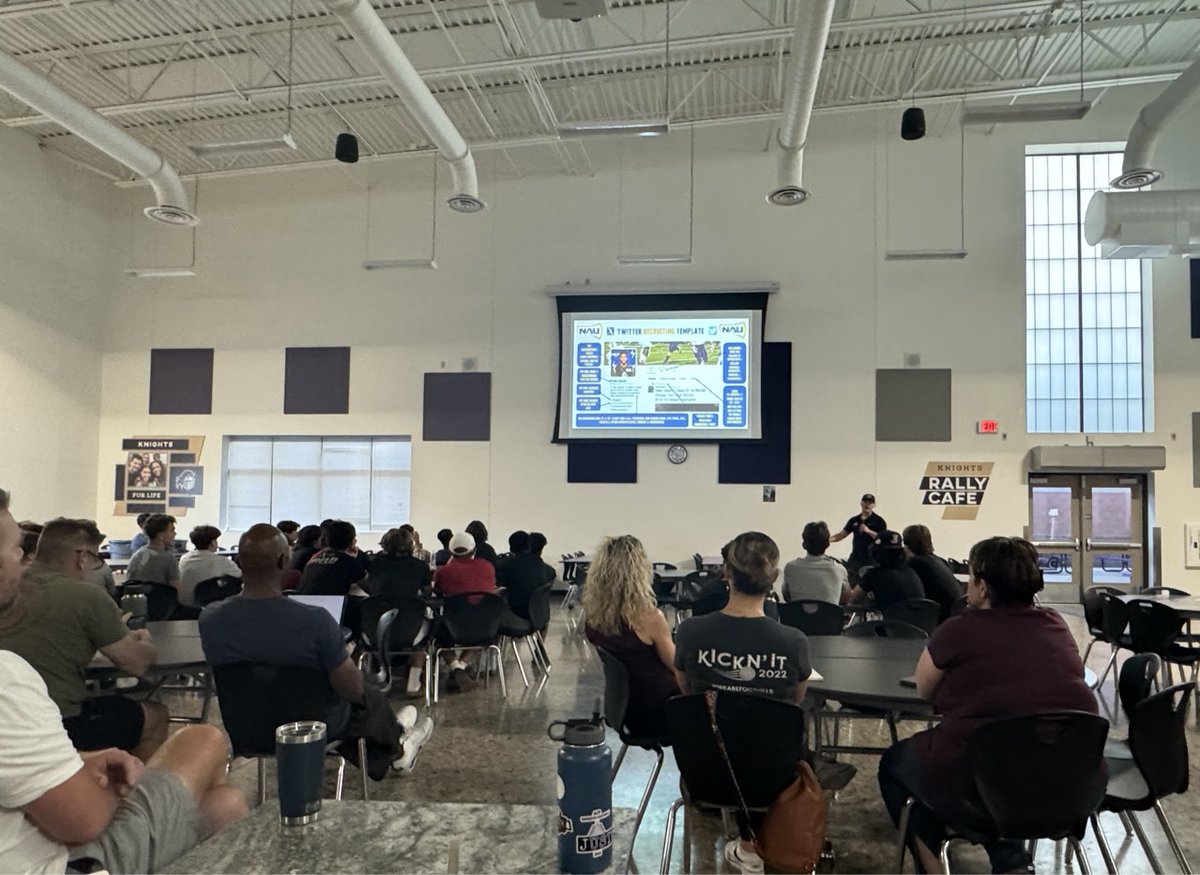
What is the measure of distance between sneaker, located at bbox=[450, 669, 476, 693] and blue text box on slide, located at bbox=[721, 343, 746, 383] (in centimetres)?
558

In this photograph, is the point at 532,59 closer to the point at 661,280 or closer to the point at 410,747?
the point at 661,280

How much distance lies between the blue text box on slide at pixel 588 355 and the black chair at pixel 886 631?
6.76 metres

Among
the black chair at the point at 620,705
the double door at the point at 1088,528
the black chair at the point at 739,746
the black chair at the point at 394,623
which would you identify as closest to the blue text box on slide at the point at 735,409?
the double door at the point at 1088,528

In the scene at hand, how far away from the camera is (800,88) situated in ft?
22.8

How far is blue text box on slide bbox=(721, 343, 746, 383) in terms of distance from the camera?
10000mm

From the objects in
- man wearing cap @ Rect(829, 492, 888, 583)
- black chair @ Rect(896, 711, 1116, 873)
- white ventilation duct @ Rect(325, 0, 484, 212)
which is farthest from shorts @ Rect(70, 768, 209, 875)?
man wearing cap @ Rect(829, 492, 888, 583)

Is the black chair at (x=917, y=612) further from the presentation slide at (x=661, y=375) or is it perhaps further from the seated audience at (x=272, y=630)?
the presentation slide at (x=661, y=375)

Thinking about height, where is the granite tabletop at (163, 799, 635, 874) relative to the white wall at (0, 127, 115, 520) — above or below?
below

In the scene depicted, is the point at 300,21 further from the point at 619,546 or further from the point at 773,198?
the point at 619,546

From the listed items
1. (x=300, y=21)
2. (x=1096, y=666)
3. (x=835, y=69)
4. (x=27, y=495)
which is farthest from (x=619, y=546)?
(x=27, y=495)

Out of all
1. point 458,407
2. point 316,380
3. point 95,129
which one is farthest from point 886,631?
point 316,380

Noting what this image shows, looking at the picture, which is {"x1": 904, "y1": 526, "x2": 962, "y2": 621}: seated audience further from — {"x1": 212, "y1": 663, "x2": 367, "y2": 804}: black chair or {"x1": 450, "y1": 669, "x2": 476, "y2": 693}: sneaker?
{"x1": 212, "y1": 663, "x2": 367, "y2": 804}: black chair

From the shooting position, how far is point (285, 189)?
11.3 meters

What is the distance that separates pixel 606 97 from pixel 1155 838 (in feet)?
28.3
